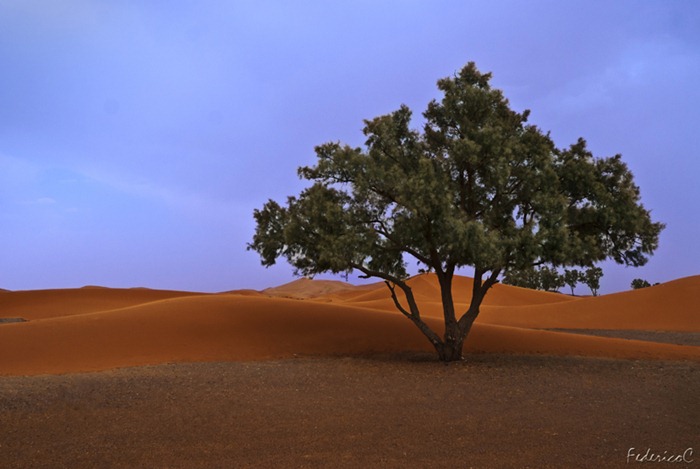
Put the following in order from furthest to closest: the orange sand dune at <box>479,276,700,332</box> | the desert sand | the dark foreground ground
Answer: the orange sand dune at <box>479,276,700,332</box> → the desert sand → the dark foreground ground

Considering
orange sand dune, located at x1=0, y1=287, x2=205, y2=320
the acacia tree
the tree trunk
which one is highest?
the acacia tree

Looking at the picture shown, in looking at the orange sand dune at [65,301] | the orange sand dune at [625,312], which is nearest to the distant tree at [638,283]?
the orange sand dune at [625,312]

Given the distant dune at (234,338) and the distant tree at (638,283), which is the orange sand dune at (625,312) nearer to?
the distant dune at (234,338)

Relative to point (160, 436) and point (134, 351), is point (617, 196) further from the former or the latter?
point (134, 351)

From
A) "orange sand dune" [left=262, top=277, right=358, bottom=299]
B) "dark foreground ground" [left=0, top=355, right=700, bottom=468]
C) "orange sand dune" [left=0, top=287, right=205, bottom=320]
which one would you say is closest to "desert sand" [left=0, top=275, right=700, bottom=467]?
"dark foreground ground" [left=0, top=355, right=700, bottom=468]

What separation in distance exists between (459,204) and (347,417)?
1163 centimetres

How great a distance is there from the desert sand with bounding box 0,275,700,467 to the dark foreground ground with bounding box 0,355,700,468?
6 cm

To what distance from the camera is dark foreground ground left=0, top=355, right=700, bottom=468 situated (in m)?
8.89

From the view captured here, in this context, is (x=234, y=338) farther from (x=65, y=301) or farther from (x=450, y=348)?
(x=65, y=301)

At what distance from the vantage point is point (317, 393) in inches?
563

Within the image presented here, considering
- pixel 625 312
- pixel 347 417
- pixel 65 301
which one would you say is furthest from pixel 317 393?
pixel 625 312

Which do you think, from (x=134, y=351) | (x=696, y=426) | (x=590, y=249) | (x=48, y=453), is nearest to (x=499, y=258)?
(x=590, y=249)

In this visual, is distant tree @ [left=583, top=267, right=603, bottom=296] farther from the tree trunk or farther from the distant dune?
the tree trunk

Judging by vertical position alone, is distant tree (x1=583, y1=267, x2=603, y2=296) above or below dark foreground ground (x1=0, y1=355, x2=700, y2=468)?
above
